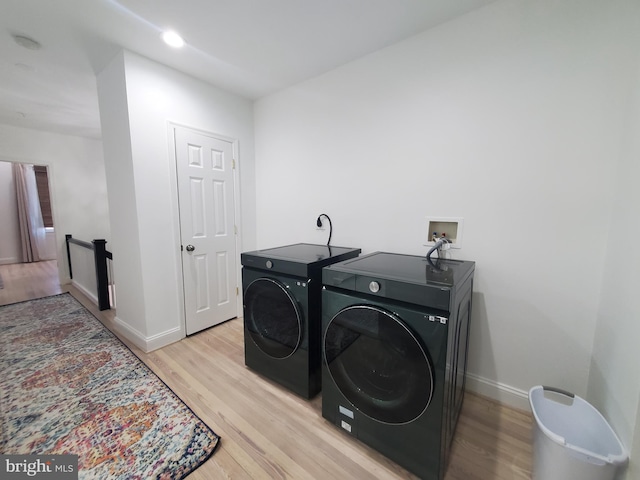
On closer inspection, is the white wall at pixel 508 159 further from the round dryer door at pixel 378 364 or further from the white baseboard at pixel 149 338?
the white baseboard at pixel 149 338

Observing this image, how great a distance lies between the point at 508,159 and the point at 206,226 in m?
2.46

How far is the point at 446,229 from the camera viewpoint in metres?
1.72

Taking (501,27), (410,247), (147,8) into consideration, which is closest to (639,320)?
(410,247)

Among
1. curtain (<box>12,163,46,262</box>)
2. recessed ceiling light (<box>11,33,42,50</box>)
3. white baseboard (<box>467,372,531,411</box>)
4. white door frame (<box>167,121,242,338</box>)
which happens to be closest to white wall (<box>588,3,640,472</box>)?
white baseboard (<box>467,372,531,411</box>)

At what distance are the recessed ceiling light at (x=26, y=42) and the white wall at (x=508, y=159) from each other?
2225 mm

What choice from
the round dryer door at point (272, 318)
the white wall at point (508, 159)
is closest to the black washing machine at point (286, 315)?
the round dryer door at point (272, 318)

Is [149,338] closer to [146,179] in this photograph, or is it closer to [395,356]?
[146,179]

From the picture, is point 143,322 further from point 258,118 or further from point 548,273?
point 548,273

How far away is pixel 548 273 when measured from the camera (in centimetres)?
144

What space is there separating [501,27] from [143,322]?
10.8 ft

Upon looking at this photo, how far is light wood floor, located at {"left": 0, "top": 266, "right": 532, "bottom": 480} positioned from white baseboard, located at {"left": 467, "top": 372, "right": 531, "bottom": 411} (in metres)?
0.04

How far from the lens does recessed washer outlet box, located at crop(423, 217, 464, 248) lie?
1.67 meters

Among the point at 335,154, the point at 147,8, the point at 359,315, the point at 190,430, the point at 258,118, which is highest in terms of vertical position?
the point at 147,8

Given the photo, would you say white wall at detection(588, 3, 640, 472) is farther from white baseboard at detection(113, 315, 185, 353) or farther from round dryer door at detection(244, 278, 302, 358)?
white baseboard at detection(113, 315, 185, 353)
